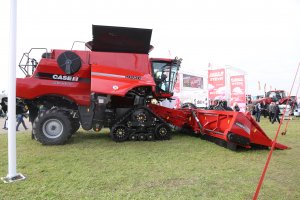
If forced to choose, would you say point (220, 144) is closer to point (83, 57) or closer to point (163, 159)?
point (163, 159)

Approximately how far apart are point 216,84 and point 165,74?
1309 cm

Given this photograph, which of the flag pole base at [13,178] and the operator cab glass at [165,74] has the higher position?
the operator cab glass at [165,74]

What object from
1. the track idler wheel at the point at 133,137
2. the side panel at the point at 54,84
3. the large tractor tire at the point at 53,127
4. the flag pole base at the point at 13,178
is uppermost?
the side panel at the point at 54,84

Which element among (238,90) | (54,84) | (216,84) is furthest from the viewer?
(216,84)

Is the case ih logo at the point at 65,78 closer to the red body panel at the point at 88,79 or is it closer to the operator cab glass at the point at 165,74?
the red body panel at the point at 88,79

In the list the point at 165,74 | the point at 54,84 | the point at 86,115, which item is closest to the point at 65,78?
the point at 54,84

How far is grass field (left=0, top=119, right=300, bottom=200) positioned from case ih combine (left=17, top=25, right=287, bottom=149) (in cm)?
91

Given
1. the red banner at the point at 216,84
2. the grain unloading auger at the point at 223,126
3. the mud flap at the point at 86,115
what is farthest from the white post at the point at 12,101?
the red banner at the point at 216,84

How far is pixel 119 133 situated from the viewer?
8.45 meters

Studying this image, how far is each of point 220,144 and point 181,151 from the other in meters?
1.44

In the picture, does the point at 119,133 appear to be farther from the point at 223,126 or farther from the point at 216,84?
the point at 216,84

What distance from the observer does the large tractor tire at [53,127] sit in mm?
7871

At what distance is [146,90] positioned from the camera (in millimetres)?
9039

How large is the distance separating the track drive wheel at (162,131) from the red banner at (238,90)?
13443 mm
